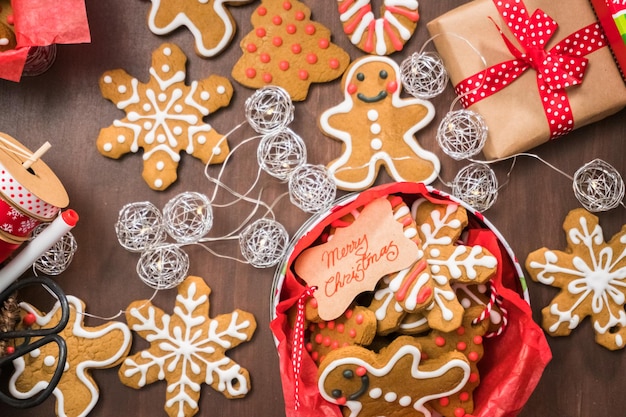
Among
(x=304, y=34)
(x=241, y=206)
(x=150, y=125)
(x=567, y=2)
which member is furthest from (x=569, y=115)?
(x=150, y=125)

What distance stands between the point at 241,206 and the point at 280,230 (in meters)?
0.09

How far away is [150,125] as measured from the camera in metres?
1.17

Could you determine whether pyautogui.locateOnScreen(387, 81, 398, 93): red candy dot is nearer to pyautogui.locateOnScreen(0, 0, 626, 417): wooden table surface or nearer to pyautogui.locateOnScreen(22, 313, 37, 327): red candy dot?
pyautogui.locateOnScreen(0, 0, 626, 417): wooden table surface

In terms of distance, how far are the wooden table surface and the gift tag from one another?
136mm

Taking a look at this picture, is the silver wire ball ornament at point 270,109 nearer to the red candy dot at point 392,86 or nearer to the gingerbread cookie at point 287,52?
the gingerbread cookie at point 287,52

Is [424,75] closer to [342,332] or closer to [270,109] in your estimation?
[270,109]

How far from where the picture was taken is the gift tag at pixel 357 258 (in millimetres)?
1021

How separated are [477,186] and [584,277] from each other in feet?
0.82

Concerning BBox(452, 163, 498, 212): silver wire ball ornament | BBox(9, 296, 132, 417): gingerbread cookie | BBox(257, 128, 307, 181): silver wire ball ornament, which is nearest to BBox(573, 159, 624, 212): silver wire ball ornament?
BBox(452, 163, 498, 212): silver wire ball ornament

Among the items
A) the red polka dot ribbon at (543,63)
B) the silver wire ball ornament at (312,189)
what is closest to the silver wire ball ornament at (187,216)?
the silver wire ball ornament at (312,189)

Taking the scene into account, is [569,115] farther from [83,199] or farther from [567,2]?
[83,199]

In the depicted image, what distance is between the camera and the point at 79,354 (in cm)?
116

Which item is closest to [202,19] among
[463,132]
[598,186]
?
[463,132]

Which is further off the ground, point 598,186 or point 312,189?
point 312,189
